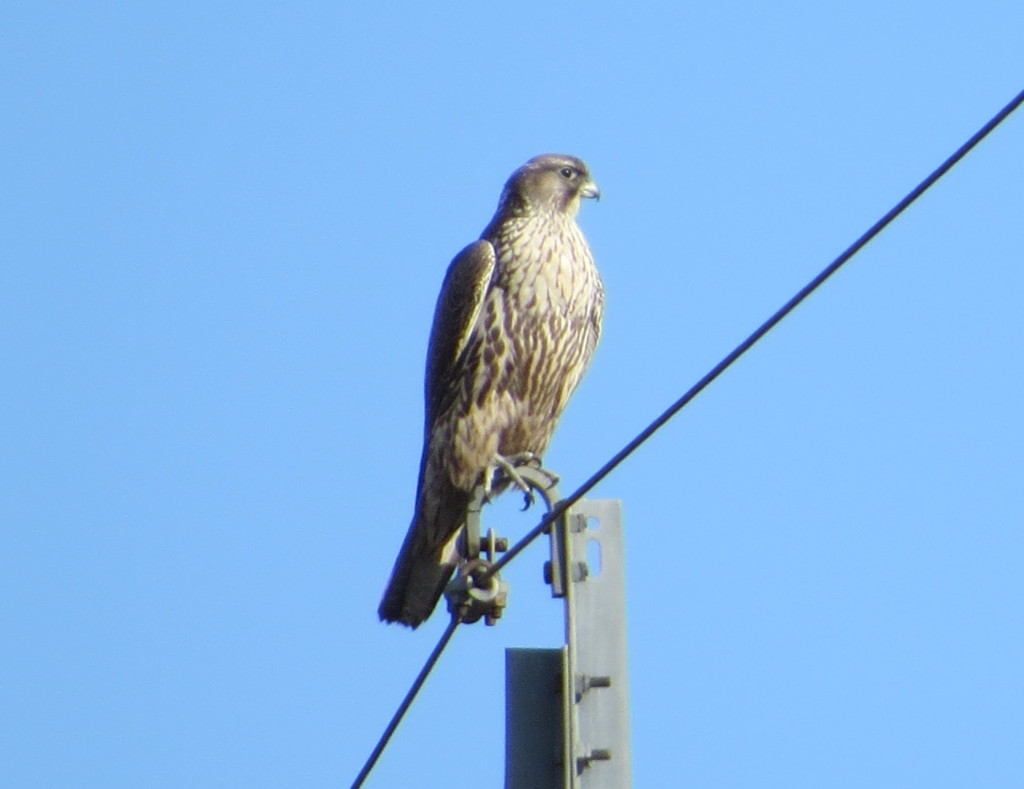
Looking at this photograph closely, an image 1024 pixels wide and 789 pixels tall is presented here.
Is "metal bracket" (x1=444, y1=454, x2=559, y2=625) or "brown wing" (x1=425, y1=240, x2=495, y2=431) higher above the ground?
"brown wing" (x1=425, y1=240, x2=495, y2=431)

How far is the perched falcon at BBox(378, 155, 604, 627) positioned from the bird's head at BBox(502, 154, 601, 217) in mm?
276

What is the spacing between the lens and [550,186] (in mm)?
7027

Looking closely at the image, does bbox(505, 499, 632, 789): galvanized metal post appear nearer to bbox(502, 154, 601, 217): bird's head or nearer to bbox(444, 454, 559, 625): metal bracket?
bbox(444, 454, 559, 625): metal bracket

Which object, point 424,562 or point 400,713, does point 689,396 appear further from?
point 424,562

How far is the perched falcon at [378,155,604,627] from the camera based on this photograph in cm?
648

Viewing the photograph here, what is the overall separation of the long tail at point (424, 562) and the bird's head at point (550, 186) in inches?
45.0

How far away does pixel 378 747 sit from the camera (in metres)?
4.02

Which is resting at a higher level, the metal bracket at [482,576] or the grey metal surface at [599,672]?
the metal bracket at [482,576]

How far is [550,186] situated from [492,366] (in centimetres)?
86

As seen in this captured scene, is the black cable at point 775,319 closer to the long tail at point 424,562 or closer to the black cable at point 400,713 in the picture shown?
the black cable at point 400,713

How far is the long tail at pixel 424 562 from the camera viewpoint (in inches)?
247

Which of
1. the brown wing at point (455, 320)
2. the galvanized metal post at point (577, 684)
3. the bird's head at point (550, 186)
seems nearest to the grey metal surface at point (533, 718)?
the galvanized metal post at point (577, 684)

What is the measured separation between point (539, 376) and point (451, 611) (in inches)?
75.6

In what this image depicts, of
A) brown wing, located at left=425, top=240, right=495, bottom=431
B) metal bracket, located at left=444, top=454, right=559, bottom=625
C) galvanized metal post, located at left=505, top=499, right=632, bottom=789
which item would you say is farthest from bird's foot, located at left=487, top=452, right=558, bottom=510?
galvanized metal post, located at left=505, top=499, right=632, bottom=789
